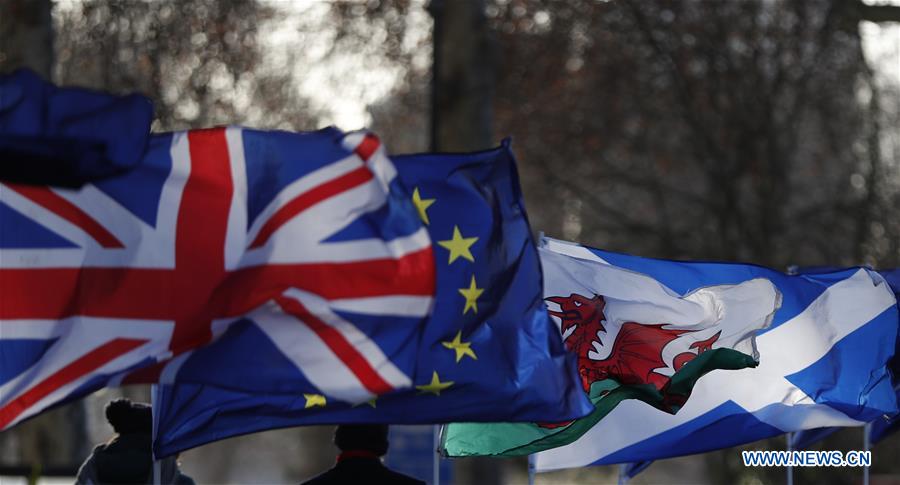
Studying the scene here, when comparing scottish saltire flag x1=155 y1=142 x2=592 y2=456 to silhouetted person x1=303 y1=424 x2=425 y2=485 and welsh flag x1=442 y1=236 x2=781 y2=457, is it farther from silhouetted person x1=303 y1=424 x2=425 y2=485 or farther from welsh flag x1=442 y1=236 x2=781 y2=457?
welsh flag x1=442 y1=236 x2=781 y2=457

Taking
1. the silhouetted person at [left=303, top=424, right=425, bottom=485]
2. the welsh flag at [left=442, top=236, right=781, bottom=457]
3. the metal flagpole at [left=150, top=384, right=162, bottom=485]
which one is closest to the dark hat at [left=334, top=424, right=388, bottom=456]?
the silhouetted person at [left=303, top=424, right=425, bottom=485]

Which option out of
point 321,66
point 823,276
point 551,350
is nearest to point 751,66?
point 321,66

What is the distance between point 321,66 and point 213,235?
1465 cm

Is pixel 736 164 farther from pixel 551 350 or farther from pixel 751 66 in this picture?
pixel 551 350

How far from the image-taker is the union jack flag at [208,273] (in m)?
6.56

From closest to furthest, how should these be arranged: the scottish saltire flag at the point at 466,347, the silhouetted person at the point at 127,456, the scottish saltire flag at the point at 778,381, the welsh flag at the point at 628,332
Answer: the scottish saltire flag at the point at 466,347
the silhouetted person at the point at 127,456
the welsh flag at the point at 628,332
the scottish saltire flag at the point at 778,381

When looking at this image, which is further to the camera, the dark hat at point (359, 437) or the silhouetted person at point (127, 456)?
the silhouetted person at point (127, 456)

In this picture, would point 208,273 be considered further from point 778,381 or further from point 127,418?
point 778,381

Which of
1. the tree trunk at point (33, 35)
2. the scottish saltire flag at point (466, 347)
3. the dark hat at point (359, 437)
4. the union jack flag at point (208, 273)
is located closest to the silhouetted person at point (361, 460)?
the dark hat at point (359, 437)

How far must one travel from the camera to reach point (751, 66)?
21516 mm

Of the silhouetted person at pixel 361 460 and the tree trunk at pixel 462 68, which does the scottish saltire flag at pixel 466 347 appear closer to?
the silhouetted person at pixel 361 460

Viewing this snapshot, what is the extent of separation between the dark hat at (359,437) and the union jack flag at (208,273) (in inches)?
27.8

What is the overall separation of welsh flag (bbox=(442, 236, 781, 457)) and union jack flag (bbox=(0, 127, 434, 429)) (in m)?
2.35

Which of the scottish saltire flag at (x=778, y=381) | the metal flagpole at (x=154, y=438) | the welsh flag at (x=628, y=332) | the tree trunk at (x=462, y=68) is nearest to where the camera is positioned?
the metal flagpole at (x=154, y=438)
